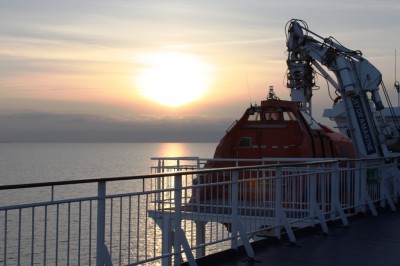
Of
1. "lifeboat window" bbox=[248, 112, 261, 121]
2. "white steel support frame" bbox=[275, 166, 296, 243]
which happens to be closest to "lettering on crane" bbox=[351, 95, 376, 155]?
"lifeboat window" bbox=[248, 112, 261, 121]

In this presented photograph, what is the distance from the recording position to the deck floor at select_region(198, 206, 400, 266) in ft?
28.7

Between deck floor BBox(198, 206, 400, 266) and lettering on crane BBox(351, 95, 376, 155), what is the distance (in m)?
6.77

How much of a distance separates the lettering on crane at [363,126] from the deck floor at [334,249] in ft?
22.2

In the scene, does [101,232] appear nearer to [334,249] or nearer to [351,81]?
[334,249]

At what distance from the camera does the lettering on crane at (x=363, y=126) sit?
62.2ft

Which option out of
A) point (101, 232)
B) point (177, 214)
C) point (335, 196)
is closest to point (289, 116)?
point (335, 196)

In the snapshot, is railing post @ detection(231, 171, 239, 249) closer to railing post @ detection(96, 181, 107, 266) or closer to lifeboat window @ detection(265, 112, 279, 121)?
railing post @ detection(96, 181, 107, 266)

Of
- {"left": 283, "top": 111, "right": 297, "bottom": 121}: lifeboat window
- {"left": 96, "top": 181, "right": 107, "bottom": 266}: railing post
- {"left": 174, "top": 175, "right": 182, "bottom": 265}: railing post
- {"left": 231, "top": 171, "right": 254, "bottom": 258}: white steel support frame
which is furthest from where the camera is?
{"left": 283, "top": 111, "right": 297, "bottom": 121}: lifeboat window

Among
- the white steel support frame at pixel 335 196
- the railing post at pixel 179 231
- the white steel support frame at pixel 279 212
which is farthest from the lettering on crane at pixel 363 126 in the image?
the railing post at pixel 179 231

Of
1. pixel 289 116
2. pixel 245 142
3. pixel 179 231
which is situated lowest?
pixel 179 231

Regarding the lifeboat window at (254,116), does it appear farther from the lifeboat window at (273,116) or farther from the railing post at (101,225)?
the railing post at (101,225)

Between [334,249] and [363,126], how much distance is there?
32.8ft

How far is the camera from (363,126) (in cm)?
1914

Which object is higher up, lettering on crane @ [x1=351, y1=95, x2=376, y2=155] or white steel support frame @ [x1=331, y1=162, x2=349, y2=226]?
lettering on crane @ [x1=351, y1=95, x2=376, y2=155]
